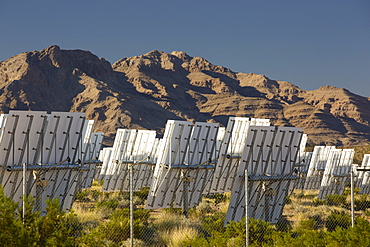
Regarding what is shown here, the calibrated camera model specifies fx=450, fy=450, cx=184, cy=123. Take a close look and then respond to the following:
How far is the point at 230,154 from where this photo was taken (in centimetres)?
2173

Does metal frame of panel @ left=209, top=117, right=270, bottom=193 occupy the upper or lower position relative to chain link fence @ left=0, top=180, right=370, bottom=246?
upper

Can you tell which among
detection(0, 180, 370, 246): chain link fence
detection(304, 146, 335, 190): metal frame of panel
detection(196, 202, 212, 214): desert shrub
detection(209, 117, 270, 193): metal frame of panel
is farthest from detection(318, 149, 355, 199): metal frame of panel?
detection(209, 117, 270, 193): metal frame of panel

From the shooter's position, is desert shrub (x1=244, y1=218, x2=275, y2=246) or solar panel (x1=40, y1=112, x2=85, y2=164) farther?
solar panel (x1=40, y1=112, x2=85, y2=164)

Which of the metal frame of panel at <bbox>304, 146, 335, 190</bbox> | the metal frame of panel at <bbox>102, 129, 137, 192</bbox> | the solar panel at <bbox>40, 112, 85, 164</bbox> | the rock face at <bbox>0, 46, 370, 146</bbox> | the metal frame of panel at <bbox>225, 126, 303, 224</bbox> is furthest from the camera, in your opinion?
the rock face at <bbox>0, 46, 370, 146</bbox>

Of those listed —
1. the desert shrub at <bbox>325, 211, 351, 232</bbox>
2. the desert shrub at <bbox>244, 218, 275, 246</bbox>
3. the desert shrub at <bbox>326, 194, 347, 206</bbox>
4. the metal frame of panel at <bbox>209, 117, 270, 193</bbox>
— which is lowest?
the desert shrub at <bbox>244, 218, 275, 246</bbox>

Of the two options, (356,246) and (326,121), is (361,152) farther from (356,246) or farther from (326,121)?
(326,121)

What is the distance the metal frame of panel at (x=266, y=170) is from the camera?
1583 centimetres

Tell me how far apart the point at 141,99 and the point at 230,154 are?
135731 mm

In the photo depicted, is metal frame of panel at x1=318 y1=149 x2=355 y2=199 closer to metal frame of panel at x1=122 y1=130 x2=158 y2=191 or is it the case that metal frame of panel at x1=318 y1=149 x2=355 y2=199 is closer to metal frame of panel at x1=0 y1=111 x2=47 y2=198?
metal frame of panel at x1=122 y1=130 x2=158 y2=191

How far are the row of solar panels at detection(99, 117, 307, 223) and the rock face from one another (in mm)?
92501

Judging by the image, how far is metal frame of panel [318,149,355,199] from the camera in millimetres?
30438

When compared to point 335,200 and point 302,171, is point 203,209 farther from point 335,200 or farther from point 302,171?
point 302,171

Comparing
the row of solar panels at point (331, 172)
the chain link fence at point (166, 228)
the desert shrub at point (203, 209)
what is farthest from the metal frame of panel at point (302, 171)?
the desert shrub at point (203, 209)

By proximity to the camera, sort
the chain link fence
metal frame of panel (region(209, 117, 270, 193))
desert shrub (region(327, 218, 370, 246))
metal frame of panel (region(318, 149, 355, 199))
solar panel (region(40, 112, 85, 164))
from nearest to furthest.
Answer: the chain link fence
desert shrub (region(327, 218, 370, 246))
solar panel (region(40, 112, 85, 164))
metal frame of panel (region(209, 117, 270, 193))
metal frame of panel (region(318, 149, 355, 199))
